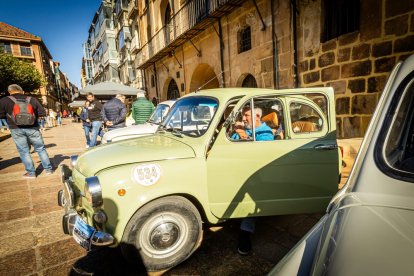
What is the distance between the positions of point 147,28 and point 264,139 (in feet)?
58.7

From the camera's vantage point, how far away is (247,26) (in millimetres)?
8180

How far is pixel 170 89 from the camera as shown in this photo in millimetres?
15805

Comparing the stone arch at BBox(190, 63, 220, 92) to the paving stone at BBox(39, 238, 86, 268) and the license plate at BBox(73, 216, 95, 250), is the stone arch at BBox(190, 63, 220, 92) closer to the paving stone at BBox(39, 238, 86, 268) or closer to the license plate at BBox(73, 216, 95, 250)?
the paving stone at BBox(39, 238, 86, 268)

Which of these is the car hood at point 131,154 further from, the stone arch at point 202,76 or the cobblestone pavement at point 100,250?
the stone arch at point 202,76

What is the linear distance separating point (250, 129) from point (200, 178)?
0.86 metres

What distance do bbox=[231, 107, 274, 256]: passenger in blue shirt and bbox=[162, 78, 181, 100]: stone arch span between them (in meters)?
12.3

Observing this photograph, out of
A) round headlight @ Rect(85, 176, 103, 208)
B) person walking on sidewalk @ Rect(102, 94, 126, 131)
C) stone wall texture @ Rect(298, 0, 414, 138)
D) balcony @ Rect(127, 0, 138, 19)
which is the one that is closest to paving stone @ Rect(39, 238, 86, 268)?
round headlight @ Rect(85, 176, 103, 208)

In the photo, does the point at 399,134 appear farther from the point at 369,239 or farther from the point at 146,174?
the point at 146,174

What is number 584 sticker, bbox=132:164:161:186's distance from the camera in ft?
7.14

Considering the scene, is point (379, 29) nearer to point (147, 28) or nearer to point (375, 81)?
point (375, 81)

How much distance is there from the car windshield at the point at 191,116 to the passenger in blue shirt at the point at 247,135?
39 centimetres

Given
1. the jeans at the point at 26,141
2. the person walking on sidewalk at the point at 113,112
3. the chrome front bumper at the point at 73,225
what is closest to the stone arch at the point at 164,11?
the person walking on sidewalk at the point at 113,112

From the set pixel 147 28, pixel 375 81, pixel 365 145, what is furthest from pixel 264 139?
pixel 147 28

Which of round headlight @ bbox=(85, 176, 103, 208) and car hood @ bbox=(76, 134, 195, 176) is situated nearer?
round headlight @ bbox=(85, 176, 103, 208)
